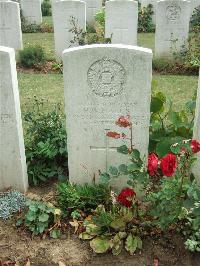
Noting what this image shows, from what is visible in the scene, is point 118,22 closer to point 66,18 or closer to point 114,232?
point 66,18

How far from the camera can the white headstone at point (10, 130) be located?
12.4ft

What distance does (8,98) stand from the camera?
12.8ft

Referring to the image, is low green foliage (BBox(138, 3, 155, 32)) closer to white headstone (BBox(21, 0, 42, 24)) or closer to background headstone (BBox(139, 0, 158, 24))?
background headstone (BBox(139, 0, 158, 24))

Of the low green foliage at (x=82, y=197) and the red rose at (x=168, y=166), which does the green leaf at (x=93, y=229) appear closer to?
the low green foliage at (x=82, y=197)

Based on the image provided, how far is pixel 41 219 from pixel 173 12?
688cm

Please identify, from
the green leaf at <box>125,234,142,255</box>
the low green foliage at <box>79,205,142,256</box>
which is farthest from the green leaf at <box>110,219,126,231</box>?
the green leaf at <box>125,234,142,255</box>

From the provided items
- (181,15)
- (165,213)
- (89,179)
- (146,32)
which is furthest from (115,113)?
(146,32)

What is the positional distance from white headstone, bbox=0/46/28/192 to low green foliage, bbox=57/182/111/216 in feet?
1.80

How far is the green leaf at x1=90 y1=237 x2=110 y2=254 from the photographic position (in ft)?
11.6

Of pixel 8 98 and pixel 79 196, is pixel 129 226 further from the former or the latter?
pixel 8 98

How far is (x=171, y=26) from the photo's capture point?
936cm

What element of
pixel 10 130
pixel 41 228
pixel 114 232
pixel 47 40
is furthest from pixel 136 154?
pixel 47 40

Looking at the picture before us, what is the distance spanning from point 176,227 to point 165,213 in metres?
0.38

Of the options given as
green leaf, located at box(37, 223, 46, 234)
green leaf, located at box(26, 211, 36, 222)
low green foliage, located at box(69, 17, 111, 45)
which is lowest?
green leaf, located at box(37, 223, 46, 234)
